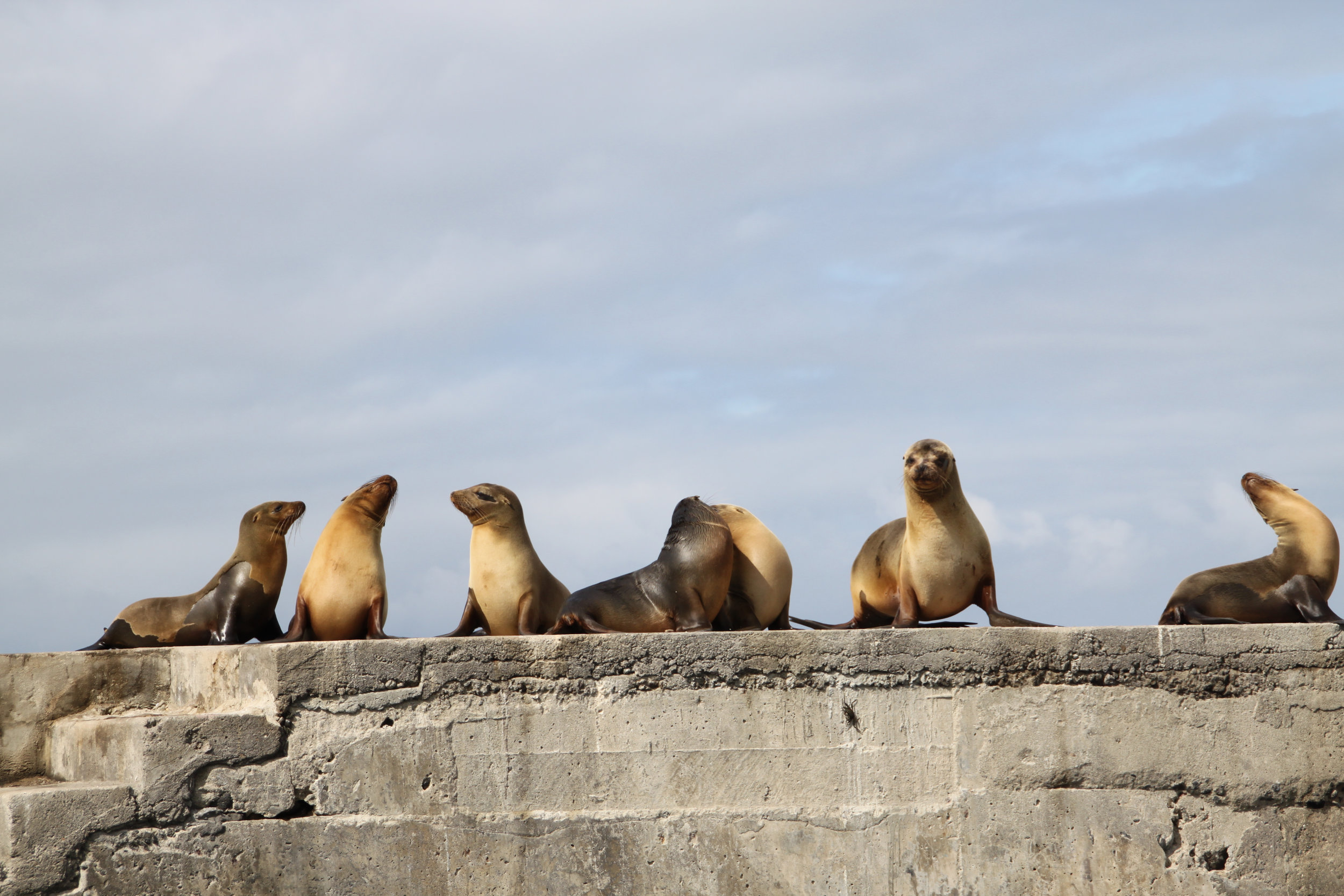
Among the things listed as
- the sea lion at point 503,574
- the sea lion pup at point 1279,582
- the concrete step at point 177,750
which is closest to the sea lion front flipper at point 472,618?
the sea lion at point 503,574

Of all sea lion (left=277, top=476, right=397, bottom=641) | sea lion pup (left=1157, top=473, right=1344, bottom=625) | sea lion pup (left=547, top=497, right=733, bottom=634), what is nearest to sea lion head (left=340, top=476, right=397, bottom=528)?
sea lion (left=277, top=476, right=397, bottom=641)

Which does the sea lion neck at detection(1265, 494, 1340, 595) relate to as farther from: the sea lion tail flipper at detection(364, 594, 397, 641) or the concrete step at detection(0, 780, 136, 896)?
the concrete step at detection(0, 780, 136, 896)

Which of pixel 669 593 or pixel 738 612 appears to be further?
pixel 738 612

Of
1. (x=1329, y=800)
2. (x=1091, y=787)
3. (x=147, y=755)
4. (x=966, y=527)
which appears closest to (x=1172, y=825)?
(x=1091, y=787)

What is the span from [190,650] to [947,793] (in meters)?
3.53

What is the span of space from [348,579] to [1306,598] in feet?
16.0

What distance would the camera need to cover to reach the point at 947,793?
221 inches

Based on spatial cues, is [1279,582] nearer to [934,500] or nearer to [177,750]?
[934,500]

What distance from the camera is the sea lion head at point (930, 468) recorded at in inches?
258

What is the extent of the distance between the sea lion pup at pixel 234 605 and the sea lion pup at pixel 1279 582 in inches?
185

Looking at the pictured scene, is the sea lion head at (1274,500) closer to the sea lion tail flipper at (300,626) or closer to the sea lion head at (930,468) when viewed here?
the sea lion head at (930,468)

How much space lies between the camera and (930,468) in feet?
21.5

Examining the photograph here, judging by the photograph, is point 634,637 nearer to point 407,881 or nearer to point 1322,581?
point 407,881

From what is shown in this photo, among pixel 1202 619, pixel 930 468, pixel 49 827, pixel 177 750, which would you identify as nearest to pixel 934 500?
pixel 930 468
